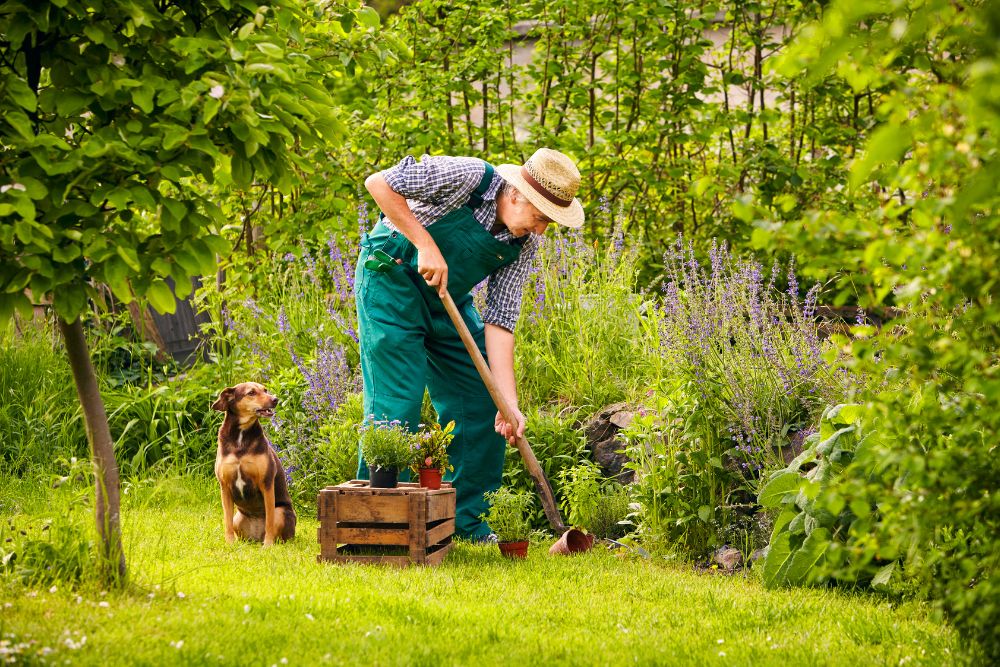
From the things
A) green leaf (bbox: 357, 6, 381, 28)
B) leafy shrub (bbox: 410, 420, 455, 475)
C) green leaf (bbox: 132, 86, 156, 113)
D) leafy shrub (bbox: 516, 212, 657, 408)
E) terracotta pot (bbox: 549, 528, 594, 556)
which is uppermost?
green leaf (bbox: 357, 6, 381, 28)

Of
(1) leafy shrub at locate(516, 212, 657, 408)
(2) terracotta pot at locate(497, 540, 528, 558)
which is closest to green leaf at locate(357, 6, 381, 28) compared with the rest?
(2) terracotta pot at locate(497, 540, 528, 558)

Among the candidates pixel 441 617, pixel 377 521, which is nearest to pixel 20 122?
pixel 441 617

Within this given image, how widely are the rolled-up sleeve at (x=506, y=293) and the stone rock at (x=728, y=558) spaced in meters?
1.44

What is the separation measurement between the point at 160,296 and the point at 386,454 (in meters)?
1.59

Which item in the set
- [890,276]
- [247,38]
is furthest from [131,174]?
[890,276]

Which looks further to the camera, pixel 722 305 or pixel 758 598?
pixel 722 305

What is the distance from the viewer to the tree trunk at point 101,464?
337 cm

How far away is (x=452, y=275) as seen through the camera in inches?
189

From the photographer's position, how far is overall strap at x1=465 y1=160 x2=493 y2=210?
4715 mm

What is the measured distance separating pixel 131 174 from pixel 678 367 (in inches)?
114

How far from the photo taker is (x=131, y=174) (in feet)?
9.90

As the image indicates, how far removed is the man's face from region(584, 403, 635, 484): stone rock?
1.37 m

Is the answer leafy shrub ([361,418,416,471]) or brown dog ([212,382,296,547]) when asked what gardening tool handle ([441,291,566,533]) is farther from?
brown dog ([212,382,296,547])

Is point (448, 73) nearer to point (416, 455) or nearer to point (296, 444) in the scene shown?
point (296, 444)
